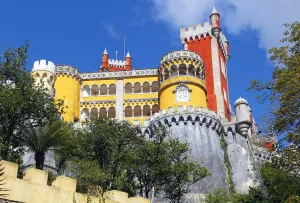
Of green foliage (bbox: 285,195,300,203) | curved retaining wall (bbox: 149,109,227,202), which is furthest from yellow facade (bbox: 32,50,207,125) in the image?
green foliage (bbox: 285,195,300,203)

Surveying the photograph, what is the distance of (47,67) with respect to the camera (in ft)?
155

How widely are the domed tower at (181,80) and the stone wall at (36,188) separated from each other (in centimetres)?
3073

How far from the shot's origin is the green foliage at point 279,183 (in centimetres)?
2634

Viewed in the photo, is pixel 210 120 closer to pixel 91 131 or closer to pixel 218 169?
pixel 218 169

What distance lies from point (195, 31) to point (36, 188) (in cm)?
4618

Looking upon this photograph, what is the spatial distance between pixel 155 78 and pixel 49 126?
32285mm

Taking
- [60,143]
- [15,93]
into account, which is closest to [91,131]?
[60,143]

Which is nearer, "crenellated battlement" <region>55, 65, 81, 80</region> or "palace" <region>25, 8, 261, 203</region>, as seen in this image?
"palace" <region>25, 8, 261, 203</region>

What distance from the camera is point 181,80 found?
50.9m

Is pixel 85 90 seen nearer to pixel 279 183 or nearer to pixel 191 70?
pixel 191 70

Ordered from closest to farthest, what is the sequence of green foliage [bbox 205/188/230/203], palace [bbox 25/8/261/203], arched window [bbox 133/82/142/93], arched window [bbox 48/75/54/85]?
1. green foliage [bbox 205/188/230/203]
2. palace [bbox 25/8/261/203]
3. arched window [bbox 48/75/54/85]
4. arched window [bbox 133/82/142/93]

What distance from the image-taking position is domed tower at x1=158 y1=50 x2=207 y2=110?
50.6 metres

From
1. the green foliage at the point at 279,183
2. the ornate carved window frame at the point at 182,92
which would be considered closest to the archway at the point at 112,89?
the ornate carved window frame at the point at 182,92

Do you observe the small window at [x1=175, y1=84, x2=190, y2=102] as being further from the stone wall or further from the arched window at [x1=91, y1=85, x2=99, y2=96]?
the stone wall
